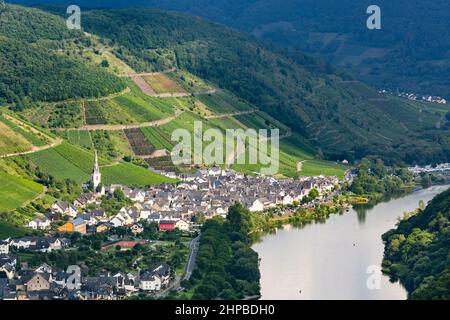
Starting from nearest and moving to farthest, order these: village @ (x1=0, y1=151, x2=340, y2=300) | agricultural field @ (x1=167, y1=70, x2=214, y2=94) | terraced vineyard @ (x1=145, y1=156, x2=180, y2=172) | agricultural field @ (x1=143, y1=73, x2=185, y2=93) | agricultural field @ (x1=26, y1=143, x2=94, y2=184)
Answer: village @ (x1=0, y1=151, x2=340, y2=300) → agricultural field @ (x1=26, y1=143, x2=94, y2=184) → terraced vineyard @ (x1=145, y1=156, x2=180, y2=172) → agricultural field @ (x1=143, y1=73, x2=185, y2=93) → agricultural field @ (x1=167, y1=70, x2=214, y2=94)

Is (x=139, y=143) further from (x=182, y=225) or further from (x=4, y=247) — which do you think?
(x=4, y=247)

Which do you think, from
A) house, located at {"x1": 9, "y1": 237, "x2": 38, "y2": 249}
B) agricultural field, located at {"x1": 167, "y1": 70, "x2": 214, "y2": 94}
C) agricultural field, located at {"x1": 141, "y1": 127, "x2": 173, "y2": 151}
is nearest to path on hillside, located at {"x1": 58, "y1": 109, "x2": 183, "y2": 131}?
agricultural field, located at {"x1": 141, "y1": 127, "x2": 173, "y2": 151}

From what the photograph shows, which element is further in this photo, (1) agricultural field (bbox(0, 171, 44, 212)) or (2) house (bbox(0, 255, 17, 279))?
(1) agricultural field (bbox(0, 171, 44, 212))

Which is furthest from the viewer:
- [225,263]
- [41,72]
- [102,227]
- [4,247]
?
[41,72]

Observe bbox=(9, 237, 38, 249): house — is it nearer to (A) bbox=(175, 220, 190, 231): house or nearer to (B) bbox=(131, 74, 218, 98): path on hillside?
(A) bbox=(175, 220, 190, 231): house

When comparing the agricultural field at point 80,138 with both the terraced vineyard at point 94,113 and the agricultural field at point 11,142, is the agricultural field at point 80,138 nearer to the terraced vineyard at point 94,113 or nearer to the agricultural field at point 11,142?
the terraced vineyard at point 94,113

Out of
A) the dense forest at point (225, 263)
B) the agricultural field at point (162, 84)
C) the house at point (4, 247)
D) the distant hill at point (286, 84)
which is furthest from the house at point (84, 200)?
the agricultural field at point (162, 84)

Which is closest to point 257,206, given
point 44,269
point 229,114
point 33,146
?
point 33,146
